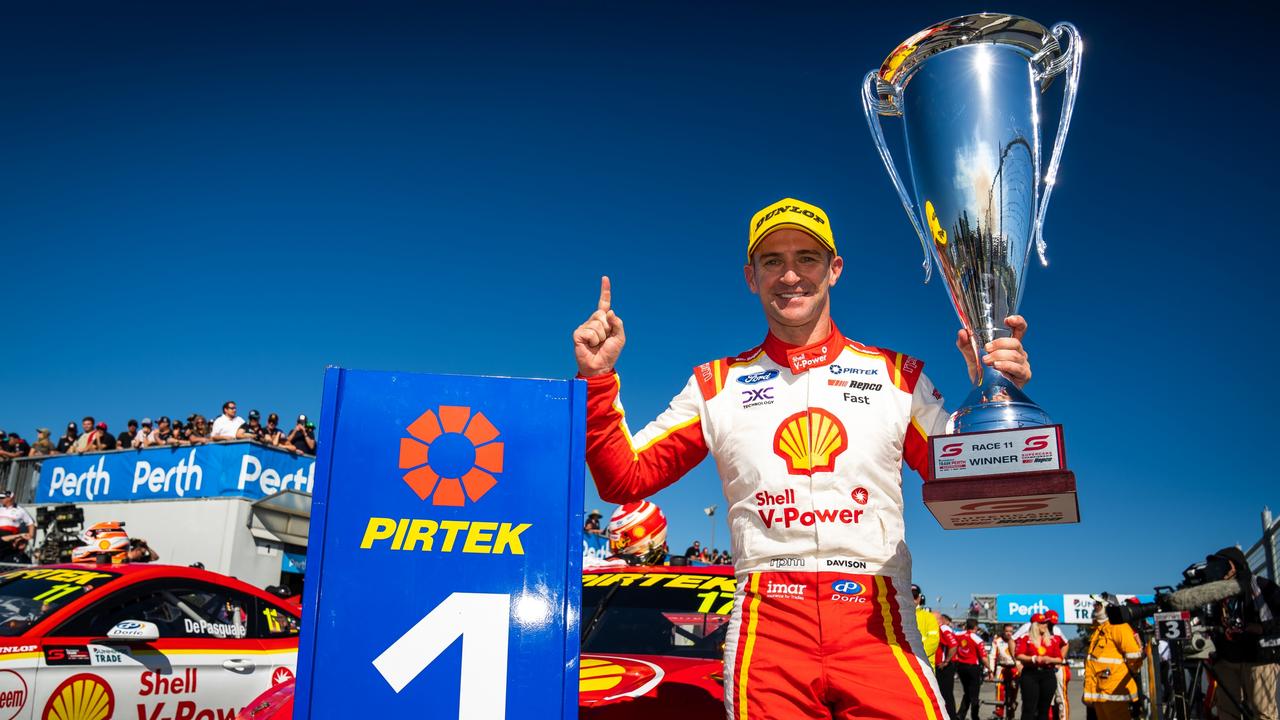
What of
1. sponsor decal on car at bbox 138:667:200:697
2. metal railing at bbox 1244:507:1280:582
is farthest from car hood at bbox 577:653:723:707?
metal railing at bbox 1244:507:1280:582

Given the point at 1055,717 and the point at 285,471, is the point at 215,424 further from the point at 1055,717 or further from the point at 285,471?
the point at 1055,717

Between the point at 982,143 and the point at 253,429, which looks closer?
the point at 982,143

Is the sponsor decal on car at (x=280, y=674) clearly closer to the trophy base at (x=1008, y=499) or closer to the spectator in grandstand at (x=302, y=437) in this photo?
the trophy base at (x=1008, y=499)

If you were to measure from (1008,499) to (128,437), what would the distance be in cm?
1681

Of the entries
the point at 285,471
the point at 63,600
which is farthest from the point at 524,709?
the point at 285,471

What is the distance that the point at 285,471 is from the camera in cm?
1454

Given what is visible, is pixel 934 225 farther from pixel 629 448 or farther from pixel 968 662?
pixel 968 662

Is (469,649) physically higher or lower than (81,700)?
higher

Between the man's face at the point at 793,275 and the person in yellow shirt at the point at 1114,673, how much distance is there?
928 cm

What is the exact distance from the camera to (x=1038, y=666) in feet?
38.4

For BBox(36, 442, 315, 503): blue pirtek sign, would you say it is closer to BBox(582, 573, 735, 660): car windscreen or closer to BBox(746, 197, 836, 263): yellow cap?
BBox(582, 573, 735, 660): car windscreen

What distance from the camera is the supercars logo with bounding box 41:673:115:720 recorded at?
4793 millimetres

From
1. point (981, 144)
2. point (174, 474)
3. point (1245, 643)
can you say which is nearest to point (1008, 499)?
point (981, 144)

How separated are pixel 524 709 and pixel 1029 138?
202 centimetres
